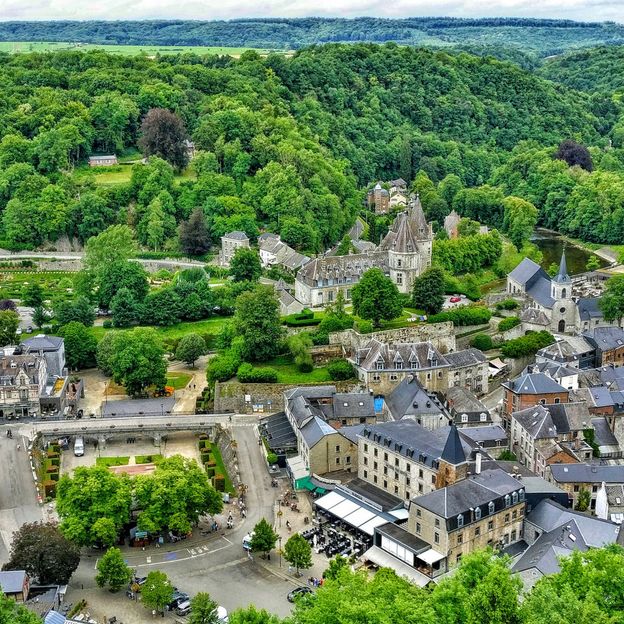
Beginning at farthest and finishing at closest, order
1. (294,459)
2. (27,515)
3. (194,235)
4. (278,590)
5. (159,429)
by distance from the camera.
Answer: (194,235), (159,429), (294,459), (27,515), (278,590)

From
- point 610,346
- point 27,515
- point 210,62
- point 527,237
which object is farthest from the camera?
point 210,62

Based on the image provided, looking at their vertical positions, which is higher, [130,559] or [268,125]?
[268,125]

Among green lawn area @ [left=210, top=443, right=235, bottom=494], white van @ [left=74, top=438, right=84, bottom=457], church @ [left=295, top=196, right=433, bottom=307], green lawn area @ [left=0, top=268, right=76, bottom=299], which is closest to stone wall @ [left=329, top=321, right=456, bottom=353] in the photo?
church @ [left=295, top=196, right=433, bottom=307]

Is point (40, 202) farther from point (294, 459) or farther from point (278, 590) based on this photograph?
point (278, 590)

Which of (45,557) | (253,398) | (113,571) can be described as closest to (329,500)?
(113,571)

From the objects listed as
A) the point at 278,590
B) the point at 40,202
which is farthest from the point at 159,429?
the point at 40,202

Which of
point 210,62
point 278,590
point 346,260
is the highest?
point 210,62
